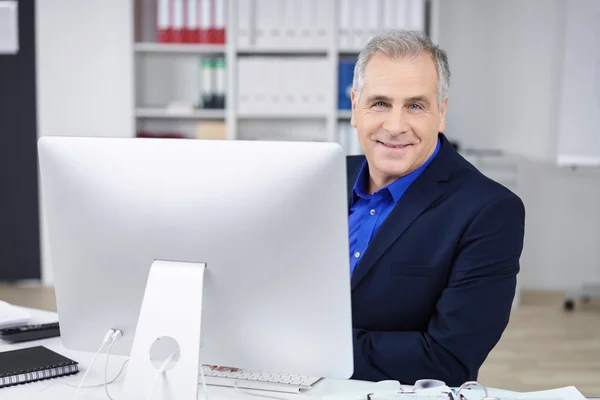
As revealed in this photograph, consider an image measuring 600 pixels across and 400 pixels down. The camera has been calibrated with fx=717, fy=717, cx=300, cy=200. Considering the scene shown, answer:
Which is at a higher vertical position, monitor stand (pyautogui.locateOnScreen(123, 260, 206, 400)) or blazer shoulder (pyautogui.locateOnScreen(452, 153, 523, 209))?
blazer shoulder (pyautogui.locateOnScreen(452, 153, 523, 209))

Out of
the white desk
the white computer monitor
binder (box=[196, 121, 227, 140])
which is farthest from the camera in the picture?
binder (box=[196, 121, 227, 140])

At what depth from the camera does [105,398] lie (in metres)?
1.28

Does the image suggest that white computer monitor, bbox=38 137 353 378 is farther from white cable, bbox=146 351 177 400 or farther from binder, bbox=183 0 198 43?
binder, bbox=183 0 198 43

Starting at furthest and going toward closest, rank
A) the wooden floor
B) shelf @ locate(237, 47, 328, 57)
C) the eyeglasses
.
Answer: shelf @ locate(237, 47, 328, 57) < the wooden floor < the eyeglasses

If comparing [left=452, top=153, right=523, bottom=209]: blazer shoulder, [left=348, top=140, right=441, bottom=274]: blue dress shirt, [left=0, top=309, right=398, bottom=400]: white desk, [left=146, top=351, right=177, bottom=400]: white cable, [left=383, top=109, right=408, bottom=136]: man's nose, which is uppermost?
[left=383, top=109, right=408, bottom=136]: man's nose

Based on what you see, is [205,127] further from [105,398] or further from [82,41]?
[105,398]

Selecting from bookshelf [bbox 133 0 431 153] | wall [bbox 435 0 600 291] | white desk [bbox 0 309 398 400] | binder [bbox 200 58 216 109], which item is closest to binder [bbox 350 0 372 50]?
bookshelf [bbox 133 0 431 153]

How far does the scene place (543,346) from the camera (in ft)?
12.0

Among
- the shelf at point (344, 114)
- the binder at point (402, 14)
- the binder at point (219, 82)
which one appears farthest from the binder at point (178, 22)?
the binder at point (402, 14)

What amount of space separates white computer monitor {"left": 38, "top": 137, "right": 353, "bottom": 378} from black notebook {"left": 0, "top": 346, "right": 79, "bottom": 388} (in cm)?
26

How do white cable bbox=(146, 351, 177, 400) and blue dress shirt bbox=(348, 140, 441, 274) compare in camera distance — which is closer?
white cable bbox=(146, 351, 177, 400)

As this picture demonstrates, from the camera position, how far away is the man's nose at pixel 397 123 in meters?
1.52

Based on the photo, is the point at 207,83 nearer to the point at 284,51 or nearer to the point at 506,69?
the point at 284,51

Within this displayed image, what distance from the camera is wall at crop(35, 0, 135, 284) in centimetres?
453
